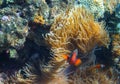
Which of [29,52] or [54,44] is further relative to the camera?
[29,52]

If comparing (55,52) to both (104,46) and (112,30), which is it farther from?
(112,30)

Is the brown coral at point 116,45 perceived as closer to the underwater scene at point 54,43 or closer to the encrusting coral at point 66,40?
the underwater scene at point 54,43

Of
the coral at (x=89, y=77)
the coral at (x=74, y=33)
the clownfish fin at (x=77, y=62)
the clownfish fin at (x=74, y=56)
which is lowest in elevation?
the coral at (x=89, y=77)

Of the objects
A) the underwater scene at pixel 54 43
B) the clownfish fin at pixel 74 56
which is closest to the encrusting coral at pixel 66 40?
the underwater scene at pixel 54 43

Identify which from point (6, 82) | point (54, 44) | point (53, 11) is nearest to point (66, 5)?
point (53, 11)

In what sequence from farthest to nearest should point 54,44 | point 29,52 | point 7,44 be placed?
point 29,52
point 54,44
point 7,44

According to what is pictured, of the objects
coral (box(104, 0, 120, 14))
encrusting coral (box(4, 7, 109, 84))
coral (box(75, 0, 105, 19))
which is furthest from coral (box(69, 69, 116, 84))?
coral (box(104, 0, 120, 14))

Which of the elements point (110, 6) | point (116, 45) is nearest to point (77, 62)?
point (116, 45)

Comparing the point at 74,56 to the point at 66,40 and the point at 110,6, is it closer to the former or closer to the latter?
the point at 66,40
